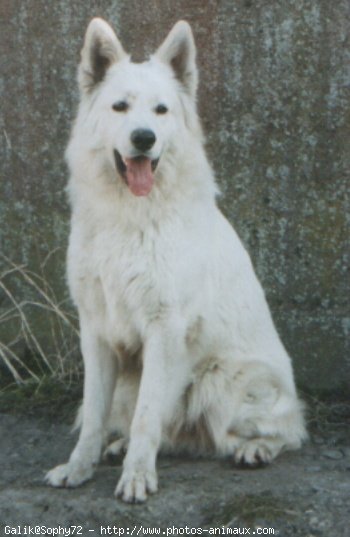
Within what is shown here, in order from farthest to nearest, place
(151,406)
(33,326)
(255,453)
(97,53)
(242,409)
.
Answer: (33,326)
(242,409)
(255,453)
(97,53)
(151,406)

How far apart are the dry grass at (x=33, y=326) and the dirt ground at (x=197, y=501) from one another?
1.21 m

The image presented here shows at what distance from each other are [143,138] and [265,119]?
1.71m

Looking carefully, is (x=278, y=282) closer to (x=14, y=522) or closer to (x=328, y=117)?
(x=328, y=117)

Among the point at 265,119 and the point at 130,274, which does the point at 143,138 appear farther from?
the point at 265,119

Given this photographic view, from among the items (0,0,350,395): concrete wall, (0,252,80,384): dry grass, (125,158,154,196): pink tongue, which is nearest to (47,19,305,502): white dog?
(125,158,154,196): pink tongue

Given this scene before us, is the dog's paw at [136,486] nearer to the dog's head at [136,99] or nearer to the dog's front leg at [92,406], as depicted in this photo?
the dog's front leg at [92,406]

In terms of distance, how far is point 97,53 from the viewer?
15.1 ft

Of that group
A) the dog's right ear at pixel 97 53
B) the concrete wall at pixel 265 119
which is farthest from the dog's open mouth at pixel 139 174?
the concrete wall at pixel 265 119

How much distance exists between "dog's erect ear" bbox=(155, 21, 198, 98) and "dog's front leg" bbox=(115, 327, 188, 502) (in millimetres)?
1229

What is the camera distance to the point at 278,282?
589cm

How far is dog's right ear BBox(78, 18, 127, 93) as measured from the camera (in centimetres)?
452

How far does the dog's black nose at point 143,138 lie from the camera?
4246 millimetres

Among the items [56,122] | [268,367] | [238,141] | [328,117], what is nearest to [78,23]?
[56,122]

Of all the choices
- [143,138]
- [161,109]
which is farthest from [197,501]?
[161,109]
